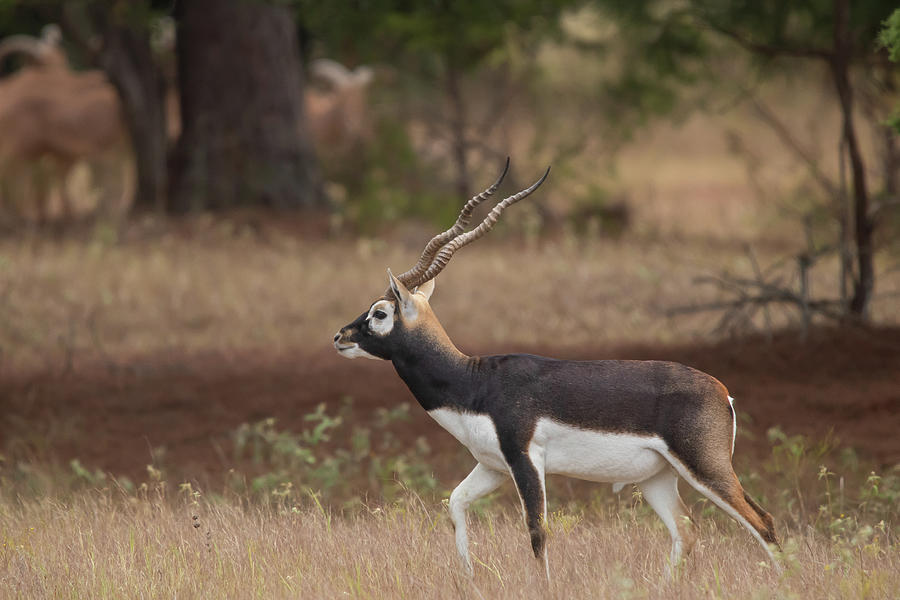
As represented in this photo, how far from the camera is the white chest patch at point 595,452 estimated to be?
178 inches

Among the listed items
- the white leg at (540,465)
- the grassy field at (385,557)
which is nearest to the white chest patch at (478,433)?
the white leg at (540,465)

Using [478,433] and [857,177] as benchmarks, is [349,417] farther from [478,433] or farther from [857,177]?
[857,177]

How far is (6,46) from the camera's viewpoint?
57.7ft

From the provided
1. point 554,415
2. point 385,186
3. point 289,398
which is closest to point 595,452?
point 554,415

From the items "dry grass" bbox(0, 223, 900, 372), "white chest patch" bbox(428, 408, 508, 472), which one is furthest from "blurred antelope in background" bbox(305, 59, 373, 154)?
"white chest patch" bbox(428, 408, 508, 472)

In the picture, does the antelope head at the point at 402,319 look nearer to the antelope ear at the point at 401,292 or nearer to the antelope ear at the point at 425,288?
the antelope ear at the point at 401,292

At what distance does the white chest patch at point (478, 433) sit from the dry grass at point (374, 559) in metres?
0.44

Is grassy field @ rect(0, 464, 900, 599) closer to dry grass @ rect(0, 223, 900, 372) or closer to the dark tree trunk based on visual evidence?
dry grass @ rect(0, 223, 900, 372)

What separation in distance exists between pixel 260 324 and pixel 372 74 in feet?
25.2

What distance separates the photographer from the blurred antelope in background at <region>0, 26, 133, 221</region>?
51.3ft

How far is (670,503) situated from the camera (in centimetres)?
483

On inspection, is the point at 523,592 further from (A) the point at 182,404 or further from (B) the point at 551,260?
(B) the point at 551,260

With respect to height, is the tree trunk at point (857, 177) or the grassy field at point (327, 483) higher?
the tree trunk at point (857, 177)

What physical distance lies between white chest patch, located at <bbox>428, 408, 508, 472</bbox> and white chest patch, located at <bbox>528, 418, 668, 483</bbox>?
145 millimetres
